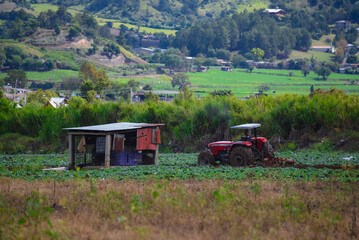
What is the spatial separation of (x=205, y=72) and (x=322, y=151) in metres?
131

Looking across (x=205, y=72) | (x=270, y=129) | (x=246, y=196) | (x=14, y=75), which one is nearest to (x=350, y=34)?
(x=205, y=72)

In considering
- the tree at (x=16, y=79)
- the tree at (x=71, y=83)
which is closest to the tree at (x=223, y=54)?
the tree at (x=71, y=83)

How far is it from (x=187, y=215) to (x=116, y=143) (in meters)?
9.63

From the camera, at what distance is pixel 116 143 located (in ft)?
62.6

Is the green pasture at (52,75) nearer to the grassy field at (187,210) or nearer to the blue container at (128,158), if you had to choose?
the blue container at (128,158)

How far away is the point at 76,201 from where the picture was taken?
11516mm

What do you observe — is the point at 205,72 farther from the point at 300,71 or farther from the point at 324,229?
the point at 324,229

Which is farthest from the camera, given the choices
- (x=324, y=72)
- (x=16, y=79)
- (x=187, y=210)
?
(x=324, y=72)

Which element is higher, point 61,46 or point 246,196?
point 61,46

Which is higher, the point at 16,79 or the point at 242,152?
the point at 16,79

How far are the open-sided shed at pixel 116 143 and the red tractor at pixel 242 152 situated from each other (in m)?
2.45

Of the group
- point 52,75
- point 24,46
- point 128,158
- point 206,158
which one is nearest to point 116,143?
point 128,158

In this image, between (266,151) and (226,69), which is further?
(226,69)

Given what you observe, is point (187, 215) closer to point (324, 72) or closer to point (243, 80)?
point (243, 80)
